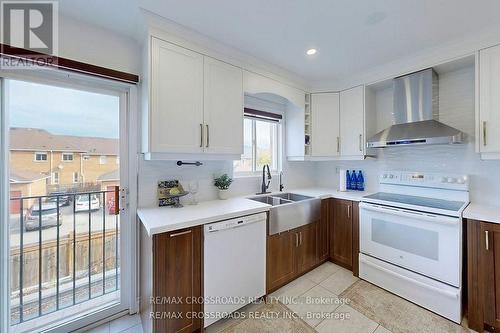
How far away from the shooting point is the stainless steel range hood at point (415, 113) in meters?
2.09

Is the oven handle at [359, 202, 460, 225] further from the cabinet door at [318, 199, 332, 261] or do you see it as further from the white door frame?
the white door frame

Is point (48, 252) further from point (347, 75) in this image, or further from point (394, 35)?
point (347, 75)

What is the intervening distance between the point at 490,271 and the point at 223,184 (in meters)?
2.38

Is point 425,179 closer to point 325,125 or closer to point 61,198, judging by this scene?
point 325,125

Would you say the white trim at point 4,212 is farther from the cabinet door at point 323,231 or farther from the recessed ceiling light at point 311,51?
the cabinet door at point 323,231

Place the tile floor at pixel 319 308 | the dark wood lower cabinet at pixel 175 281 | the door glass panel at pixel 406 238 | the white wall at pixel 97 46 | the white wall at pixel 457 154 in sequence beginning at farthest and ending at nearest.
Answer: the white wall at pixel 457 154 < the door glass panel at pixel 406 238 < the tile floor at pixel 319 308 < the white wall at pixel 97 46 < the dark wood lower cabinet at pixel 175 281

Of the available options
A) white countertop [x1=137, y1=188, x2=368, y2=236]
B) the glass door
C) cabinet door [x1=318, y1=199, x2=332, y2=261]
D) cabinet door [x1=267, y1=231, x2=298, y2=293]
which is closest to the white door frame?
the glass door

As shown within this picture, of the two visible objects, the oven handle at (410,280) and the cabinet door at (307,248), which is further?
the cabinet door at (307,248)

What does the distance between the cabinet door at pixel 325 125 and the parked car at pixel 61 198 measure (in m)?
2.83

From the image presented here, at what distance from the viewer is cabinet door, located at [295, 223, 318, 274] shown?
238 cm

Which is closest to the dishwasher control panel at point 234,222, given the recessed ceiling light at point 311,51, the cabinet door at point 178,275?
the cabinet door at point 178,275

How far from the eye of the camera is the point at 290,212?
224 centimetres

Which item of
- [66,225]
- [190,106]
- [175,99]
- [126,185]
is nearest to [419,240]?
[190,106]

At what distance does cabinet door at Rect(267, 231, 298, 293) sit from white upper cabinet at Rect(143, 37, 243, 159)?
3.25ft
